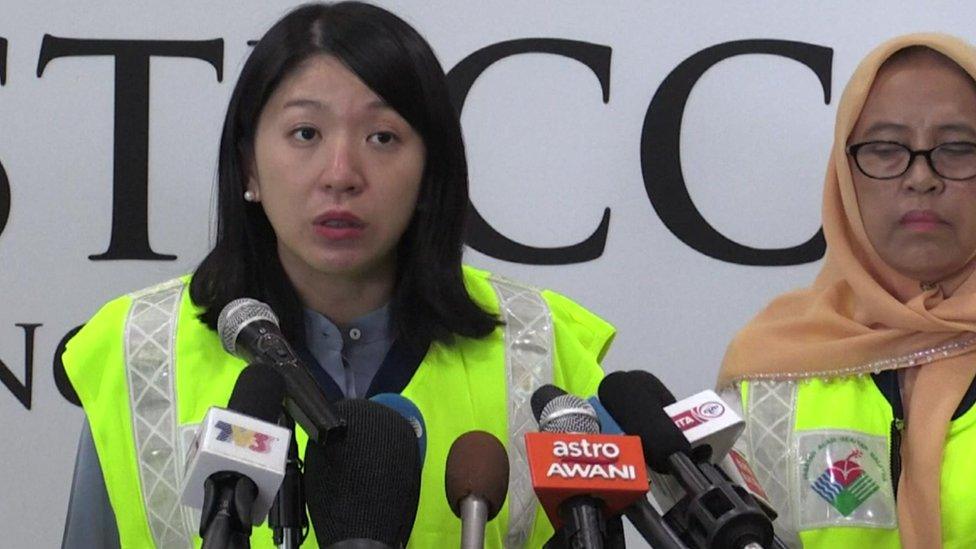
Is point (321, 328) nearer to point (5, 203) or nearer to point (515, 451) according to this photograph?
point (515, 451)

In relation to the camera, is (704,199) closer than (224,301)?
No

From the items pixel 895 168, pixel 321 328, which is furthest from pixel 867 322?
pixel 321 328

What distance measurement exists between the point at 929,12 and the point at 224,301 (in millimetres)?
1555

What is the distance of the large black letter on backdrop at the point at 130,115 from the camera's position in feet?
9.12

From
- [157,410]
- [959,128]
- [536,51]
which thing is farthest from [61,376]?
[959,128]

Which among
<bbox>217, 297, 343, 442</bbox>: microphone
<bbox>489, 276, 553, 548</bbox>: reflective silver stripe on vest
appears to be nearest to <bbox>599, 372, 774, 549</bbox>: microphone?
<bbox>217, 297, 343, 442</bbox>: microphone

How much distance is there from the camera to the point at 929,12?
2795 millimetres

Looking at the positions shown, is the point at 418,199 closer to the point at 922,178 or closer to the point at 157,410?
the point at 157,410

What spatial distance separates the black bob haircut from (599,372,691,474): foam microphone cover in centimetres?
67

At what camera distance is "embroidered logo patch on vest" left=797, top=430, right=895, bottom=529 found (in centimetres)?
223

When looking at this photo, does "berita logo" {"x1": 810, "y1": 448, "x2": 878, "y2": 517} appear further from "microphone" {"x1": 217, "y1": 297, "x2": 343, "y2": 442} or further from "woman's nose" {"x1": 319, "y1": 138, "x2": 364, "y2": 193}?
"microphone" {"x1": 217, "y1": 297, "x2": 343, "y2": 442}

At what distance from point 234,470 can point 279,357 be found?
0.62 feet

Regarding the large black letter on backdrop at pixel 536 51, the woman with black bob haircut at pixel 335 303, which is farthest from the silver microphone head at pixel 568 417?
the large black letter on backdrop at pixel 536 51

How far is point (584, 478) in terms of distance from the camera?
3.93 ft
